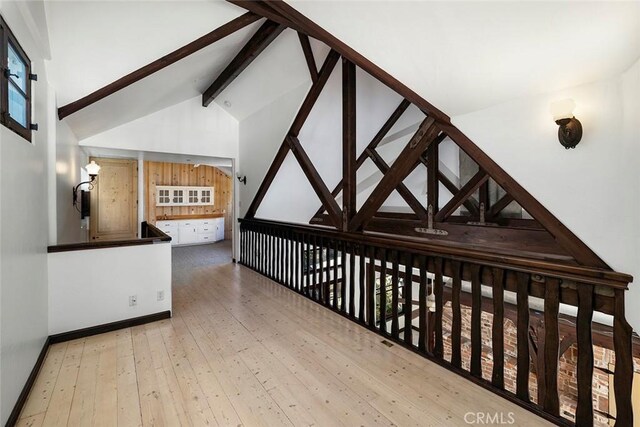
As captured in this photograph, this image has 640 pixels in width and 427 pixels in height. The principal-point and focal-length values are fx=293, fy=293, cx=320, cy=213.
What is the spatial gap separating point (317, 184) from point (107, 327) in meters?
2.82

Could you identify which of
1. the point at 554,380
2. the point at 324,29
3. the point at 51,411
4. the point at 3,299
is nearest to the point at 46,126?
the point at 3,299

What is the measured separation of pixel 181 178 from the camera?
8.92 m

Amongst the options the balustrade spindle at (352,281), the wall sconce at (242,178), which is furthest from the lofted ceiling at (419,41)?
the wall sconce at (242,178)

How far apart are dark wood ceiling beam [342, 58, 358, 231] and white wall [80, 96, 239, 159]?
126 inches

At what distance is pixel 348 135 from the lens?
11.2 feet

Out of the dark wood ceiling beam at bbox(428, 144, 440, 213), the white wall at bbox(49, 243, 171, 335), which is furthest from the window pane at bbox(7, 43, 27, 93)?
the dark wood ceiling beam at bbox(428, 144, 440, 213)

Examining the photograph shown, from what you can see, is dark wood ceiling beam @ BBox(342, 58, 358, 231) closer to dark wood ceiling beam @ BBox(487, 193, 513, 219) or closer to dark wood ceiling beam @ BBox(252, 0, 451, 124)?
dark wood ceiling beam @ BBox(252, 0, 451, 124)

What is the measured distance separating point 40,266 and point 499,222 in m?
5.76

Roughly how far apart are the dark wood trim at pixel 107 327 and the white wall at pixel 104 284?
4cm

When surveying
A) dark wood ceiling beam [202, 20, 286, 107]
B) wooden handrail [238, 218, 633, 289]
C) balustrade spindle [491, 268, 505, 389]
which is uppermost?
dark wood ceiling beam [202, 20, 286, 107]

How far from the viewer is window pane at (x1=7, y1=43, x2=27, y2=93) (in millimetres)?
1825

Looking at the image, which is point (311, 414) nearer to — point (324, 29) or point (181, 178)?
point (324, 29)

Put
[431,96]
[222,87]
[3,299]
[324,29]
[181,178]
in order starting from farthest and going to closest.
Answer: [181,178]
[222,87]
[324,29]
[431,96]
[3,299]

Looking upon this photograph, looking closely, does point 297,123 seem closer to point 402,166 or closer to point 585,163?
point 402,166
